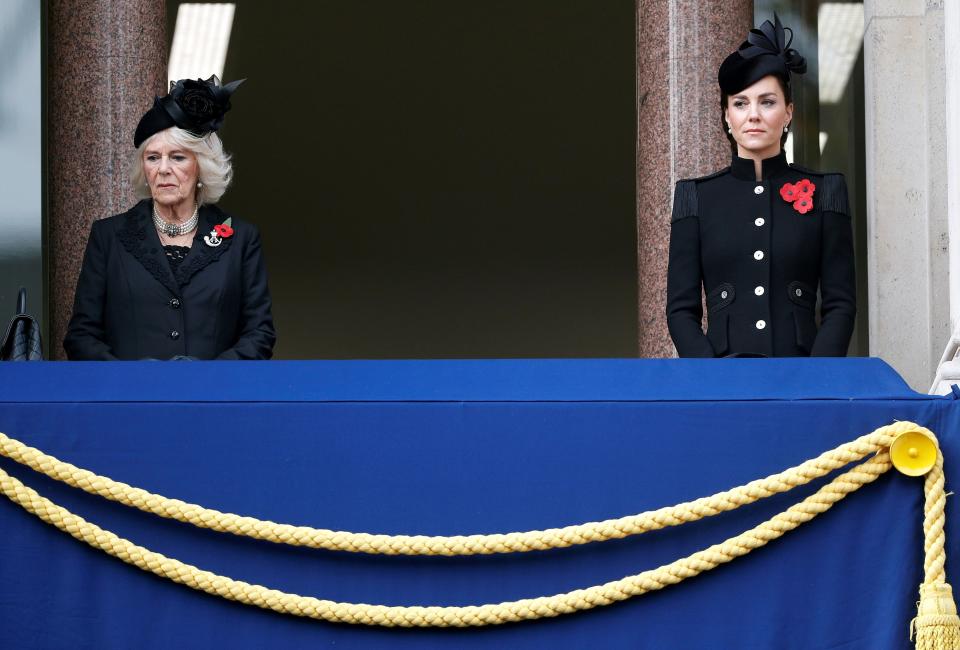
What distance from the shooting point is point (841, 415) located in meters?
2.97

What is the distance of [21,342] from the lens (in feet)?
12.5

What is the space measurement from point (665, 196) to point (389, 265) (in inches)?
264

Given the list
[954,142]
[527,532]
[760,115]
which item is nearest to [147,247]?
[760,115]

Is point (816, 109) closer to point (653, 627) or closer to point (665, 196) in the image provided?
point (665, 196)

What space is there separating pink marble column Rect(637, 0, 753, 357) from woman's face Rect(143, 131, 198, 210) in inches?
78.5

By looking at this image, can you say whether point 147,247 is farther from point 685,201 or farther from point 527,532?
point 527,532

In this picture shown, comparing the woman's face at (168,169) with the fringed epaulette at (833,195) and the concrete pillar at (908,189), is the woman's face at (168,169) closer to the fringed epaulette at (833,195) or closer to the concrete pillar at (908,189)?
the fringed epaulette at (833,195)

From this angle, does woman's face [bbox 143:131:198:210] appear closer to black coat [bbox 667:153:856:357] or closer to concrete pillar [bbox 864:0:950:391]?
black coat [bbox 667:153:856:357]

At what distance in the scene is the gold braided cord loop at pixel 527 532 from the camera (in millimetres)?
2920

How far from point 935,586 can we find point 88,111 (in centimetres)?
402

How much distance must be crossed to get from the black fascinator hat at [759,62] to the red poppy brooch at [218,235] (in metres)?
1.45

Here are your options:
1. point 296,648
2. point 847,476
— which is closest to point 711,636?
point 847,476

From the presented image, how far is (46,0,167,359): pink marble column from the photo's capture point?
5.81 m

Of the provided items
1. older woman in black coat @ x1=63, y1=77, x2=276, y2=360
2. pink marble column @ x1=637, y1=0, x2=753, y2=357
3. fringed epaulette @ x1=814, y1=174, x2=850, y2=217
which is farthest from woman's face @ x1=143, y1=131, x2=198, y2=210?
pink marble column @ x1=637, y1=0, x2=753, y2=357
